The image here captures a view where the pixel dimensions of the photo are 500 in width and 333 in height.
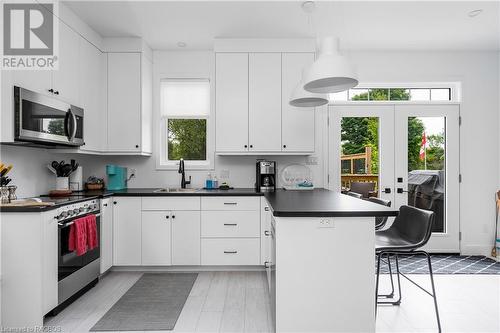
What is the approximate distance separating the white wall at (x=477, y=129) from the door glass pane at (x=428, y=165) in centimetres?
26

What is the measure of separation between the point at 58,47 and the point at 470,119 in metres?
4.98

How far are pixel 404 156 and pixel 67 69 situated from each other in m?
4.15

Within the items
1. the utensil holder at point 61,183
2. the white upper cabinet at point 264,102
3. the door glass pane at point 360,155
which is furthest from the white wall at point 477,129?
the utensil holder at point 61,183

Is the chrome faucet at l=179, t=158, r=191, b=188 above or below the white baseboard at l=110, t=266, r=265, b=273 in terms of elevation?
above

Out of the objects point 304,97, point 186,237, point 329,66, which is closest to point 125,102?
point 186,237

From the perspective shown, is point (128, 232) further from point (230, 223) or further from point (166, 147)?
point (166, 147)

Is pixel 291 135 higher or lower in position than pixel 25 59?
lower

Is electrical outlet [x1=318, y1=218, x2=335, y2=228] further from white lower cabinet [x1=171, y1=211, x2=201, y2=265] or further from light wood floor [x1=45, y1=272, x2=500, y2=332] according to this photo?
white lower cabinet [x1=171, y1=211, x2=201, y2=265]

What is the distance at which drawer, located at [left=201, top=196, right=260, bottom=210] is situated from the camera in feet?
11.0

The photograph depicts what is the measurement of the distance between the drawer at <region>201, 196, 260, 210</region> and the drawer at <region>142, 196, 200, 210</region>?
100 millimetres

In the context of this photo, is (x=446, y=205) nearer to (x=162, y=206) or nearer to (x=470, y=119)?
(x=470, y=119)

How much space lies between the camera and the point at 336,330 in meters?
1.82

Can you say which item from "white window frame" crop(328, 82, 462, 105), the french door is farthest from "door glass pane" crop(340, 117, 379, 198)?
"white window frame" crop(328, 82, 462, 105)

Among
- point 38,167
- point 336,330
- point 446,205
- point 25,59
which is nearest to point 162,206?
point 38,167
